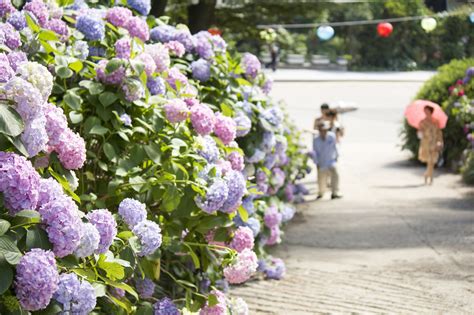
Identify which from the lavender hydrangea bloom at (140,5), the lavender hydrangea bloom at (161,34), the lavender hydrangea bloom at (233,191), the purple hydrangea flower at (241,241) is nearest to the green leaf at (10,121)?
the lavender hydrangea bloom at (233,191)

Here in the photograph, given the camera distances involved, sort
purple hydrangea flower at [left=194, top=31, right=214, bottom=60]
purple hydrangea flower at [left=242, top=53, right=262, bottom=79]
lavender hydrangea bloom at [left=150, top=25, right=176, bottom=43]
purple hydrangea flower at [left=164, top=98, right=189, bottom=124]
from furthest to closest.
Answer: purple hydrangea flower at [left=242, top=53, right=262, bottom=79], purple hydrangea flower at [left=194, top=31, right=214, bottom=60], lavender hydrangea bloom at [left=150, top=25, right=176, bottom=43], purple hydrangea flower at [left=164, top=98, right=189, bottom=124]

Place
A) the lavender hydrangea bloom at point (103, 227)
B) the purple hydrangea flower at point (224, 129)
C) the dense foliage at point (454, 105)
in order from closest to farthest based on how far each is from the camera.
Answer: the lavender hydrangea bloom at point (103, 227) → the purple hydrangea flower at point (224, 129) → the dense foliage at point (454, 105)

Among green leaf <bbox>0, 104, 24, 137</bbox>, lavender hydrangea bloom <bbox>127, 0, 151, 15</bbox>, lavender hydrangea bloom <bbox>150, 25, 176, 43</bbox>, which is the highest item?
lavender hydrangea bloom <bbox>127, 0, 151, 15</bbox>

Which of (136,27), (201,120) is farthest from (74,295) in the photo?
(136,27)

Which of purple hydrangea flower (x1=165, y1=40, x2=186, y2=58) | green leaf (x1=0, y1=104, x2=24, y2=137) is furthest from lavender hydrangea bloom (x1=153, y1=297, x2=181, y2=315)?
purple hydrangea flower (x1=165, y1=40, x2=186, y2=58)

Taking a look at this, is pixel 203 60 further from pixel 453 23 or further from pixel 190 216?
pixel 453 23

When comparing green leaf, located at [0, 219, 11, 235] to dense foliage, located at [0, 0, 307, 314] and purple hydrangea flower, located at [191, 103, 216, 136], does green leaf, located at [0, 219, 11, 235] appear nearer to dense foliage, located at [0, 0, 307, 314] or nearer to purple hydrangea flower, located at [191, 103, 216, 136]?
dense foliage, located at [0, 0, 307, 314]

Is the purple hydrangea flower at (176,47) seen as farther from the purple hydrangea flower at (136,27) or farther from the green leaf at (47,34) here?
the green leaf at (47,34)

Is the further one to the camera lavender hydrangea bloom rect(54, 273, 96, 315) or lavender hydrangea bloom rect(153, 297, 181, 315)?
lavender hydrangea bloom rect(153, 297, 181, 315)

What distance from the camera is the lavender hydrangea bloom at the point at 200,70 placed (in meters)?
6.38

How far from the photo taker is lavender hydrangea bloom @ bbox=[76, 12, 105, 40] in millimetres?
5188

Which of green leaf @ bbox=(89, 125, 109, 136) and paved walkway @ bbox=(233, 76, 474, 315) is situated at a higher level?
green leaf @ bbox=(89, 125, 109, 136)

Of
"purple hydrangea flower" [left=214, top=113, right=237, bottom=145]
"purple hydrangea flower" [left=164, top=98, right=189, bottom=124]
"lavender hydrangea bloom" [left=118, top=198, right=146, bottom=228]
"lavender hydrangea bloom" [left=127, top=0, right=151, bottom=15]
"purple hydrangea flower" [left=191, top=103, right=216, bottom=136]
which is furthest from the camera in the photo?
"lavender hydrangea bloom" [left=127, top=0, right=151, bottom=15]

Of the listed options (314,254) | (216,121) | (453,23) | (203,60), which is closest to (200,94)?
(203,60)
